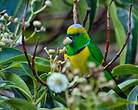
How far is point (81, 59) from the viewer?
4.53ft

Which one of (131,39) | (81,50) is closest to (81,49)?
(81,50)

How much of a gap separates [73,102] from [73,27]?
60 centimetres

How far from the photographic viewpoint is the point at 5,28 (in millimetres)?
1128

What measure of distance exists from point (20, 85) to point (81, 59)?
0.28m

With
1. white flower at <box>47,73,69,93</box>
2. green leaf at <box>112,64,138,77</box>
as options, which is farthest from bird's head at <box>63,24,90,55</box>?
white flower at <box>47,73,69,93</box>

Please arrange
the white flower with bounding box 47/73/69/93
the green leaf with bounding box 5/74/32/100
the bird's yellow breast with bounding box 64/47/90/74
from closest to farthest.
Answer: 1. the white flower with bounding box 47/73/69/93
2. the green leaf with bounding box 5/74/32/100
3. the bird's yellow breast with bounding box 64/47/90/74

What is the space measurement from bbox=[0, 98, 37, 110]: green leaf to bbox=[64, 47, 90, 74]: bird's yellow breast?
0.33 metres

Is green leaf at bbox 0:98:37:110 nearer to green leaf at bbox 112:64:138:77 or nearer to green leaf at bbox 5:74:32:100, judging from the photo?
green leaf at bbox 5:74:32:100

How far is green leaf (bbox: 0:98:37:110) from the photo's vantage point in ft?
3.17

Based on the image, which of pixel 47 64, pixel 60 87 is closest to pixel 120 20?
pixel 47 64

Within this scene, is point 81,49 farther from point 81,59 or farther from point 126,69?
point 126,69

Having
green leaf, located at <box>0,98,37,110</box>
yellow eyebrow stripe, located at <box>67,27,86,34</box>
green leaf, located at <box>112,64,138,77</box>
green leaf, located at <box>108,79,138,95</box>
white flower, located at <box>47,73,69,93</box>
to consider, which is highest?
white flower, located at <box>47,73,69,93</box>

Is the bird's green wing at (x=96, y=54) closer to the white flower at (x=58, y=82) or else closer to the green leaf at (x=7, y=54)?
the green leaf at (x=7, y=54)

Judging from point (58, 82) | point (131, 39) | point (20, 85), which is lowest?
point (131, 39)
